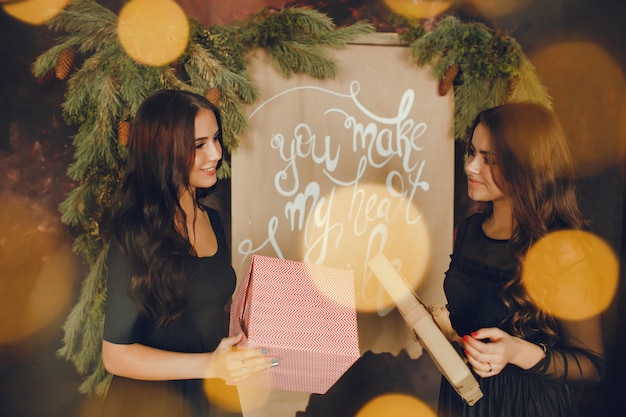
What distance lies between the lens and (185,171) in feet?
5.00

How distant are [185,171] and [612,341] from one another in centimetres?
213

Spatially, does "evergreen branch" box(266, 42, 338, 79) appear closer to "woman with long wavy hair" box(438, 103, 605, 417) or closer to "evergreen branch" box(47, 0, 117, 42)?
"evergreen branch" box(47, 0, 117, 42)

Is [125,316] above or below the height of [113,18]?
below

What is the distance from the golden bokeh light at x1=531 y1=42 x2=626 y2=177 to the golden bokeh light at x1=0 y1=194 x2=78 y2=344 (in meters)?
2.32

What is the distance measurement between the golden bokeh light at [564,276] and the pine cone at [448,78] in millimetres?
894

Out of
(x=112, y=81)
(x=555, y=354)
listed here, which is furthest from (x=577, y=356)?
(x=112, y=81)

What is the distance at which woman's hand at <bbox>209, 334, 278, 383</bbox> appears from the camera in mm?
→ 1280

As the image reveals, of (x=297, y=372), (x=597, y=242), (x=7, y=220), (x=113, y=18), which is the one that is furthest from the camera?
(x=597, y=242)

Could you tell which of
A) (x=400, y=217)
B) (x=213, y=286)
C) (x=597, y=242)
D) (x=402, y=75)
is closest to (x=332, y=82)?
(x=402, y=75)

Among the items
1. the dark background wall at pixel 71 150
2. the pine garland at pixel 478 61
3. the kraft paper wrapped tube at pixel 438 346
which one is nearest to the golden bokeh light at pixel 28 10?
the dark background wall at pixel 71 150

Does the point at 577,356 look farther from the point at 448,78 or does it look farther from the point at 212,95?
the point at 212,95

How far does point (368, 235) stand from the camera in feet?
7.36

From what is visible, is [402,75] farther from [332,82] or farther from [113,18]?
[113,18]

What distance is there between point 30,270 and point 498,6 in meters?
2.39
